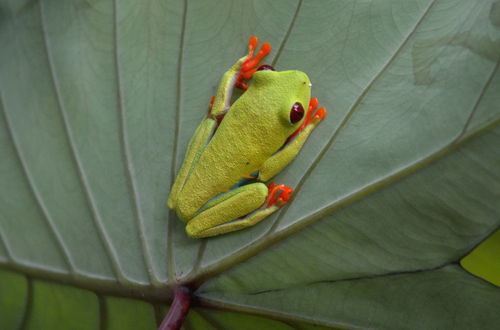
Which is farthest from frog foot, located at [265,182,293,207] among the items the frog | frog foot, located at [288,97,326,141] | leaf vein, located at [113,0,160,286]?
leaf vein, located at [113,0,160,286]

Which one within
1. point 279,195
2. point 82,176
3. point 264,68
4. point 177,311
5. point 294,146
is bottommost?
point 177,311

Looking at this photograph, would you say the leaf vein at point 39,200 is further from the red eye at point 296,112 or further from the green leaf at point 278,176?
the red eye at point 296,112

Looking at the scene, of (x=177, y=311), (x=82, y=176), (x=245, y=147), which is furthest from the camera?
(x=82, y=176)

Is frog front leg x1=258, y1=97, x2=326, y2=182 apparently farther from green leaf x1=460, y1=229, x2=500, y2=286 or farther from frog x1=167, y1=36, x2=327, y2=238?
green leaf x1=460, y1=229, x2=500, y2=286

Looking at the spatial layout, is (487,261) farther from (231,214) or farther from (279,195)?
(231,214)

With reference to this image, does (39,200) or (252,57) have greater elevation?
(252,57)

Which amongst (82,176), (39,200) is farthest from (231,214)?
(39,200)

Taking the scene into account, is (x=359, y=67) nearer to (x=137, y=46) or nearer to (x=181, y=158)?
(x=181, y=158)
